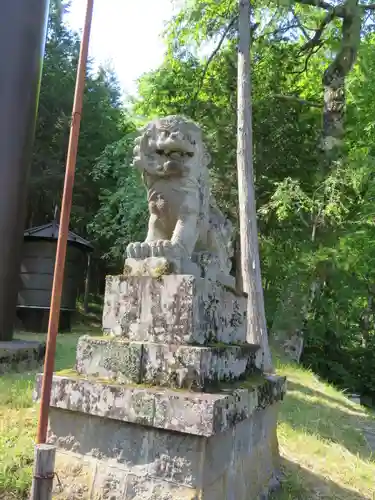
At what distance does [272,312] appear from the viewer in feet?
39.1

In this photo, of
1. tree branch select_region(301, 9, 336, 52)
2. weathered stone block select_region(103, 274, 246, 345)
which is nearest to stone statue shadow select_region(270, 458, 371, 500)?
weathered stone block select_region(103, 274, 246, 345)

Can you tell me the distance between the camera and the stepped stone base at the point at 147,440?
221 cm

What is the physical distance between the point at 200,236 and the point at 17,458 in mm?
1796

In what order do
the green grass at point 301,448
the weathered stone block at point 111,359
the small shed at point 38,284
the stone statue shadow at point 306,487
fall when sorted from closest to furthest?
the weathered stone block at point 111,359 < the green grass at point 301,448 < the stone statue shadow at point 306,487 < the small shed at point 38,284

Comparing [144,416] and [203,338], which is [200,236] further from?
[144,416]

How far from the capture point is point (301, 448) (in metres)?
4.42

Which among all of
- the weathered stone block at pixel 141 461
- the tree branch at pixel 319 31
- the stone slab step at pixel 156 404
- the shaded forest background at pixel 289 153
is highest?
the tree branch at pixel 319 31

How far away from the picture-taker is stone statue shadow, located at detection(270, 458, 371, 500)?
3.27m

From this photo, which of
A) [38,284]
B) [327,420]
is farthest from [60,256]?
[38,284]

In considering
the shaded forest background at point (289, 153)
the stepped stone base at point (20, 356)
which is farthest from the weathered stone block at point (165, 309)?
the shaded forest background at point (289, 153)

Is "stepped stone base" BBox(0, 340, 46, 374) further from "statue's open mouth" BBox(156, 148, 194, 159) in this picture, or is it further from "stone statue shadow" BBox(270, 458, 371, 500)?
"statue's open mouth" BBox(156, 148, 194, 159)

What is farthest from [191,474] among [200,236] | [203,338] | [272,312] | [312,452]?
[272,312]

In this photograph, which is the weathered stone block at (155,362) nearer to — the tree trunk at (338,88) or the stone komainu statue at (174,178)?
the stone komainu statue at (174,178)

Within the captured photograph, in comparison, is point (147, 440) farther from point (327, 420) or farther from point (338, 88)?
point (338, 88)
